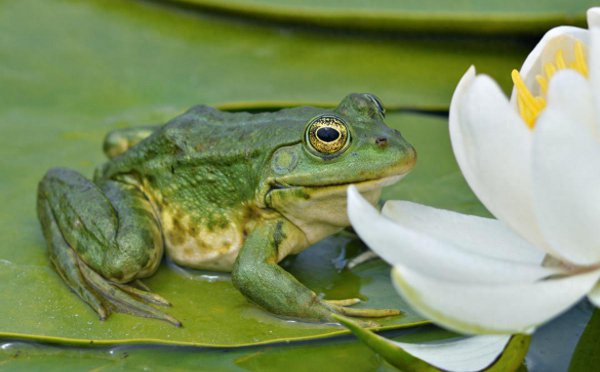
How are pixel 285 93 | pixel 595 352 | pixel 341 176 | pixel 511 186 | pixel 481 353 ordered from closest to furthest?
pixel 511 186 < pixel 481 353 < pixel 595 352 < pixel 341 176 < pixel 285 93

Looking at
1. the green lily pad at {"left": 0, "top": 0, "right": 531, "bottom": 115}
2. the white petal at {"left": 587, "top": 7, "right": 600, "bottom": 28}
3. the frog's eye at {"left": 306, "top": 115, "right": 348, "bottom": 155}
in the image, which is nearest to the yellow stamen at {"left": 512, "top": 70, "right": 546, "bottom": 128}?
the white petal at {"left": 587, "top": 7, "right": 600, "bottom": 28}

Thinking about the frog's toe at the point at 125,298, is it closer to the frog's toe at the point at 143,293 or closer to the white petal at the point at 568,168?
the frog's toe at the point at 143,293

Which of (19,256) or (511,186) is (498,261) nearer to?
(511,186)

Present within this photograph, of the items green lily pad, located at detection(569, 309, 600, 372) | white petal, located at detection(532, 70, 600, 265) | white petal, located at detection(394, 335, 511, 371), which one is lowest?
green lily pad, located at detection(569, 309, 600, 372)

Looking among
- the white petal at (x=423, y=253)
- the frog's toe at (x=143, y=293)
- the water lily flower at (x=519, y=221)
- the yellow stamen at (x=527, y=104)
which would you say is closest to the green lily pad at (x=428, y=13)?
the yellow stamen at (x=527, y=104)

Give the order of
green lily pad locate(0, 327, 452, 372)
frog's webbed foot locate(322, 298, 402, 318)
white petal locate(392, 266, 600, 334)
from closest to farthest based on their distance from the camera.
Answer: white petal locate(392, 266, 600, 334), green lily pad locate(0, 327, 452, 372), frog's webbed foot locate(322, 298, 402, 318)

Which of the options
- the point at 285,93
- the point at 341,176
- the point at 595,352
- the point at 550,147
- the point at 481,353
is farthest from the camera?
the point at 285,93

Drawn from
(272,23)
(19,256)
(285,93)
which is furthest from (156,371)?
(272,23)

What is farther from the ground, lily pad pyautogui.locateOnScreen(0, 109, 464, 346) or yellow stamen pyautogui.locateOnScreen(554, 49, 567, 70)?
yellow stamen pyautogui.locateOnScreen(554, 49, 567, 70)

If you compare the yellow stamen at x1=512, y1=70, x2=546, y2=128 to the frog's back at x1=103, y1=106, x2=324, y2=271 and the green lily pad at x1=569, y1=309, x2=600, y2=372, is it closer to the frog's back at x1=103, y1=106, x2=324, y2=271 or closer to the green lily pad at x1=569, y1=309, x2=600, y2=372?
the green lily pad at x1=569, y1=309, x2=600, y2=372
